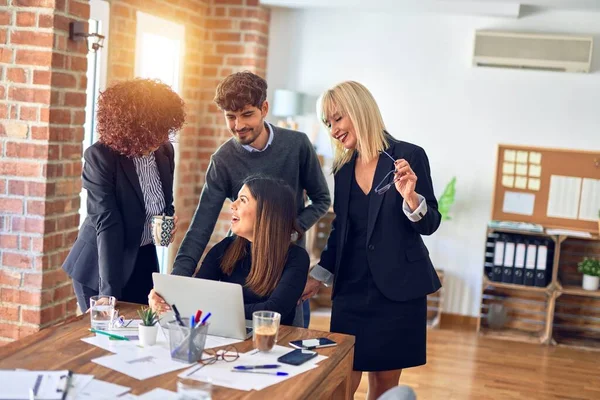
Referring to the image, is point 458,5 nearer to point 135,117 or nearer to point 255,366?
point 135,117

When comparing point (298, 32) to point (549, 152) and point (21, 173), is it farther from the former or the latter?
point (21, 173)

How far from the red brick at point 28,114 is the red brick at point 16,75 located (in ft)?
0.37

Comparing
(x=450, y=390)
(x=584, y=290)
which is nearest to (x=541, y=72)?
(x=584, y=290)

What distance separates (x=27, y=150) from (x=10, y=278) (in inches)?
21.4

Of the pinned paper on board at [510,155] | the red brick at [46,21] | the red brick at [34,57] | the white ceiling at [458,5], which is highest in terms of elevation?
the white ceiling at [458,5]

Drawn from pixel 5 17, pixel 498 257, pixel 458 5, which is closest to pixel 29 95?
pixel 5 17

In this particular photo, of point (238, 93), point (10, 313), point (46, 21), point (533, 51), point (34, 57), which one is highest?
point (533, 51)

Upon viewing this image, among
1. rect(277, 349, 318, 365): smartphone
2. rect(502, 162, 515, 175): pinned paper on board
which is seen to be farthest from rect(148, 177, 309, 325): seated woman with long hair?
rect(502, 162, 515, 175): pinned paper on board

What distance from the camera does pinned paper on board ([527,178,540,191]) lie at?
5.41m

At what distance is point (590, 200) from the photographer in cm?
532

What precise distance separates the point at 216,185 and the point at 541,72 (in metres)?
3.28

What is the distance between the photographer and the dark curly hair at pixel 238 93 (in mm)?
2564

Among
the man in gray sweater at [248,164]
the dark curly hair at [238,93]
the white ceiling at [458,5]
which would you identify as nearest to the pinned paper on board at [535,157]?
the white ceiling at [458,5]

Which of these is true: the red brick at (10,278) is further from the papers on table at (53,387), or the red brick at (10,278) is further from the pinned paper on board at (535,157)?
the pinned paper on board at (535,157)
